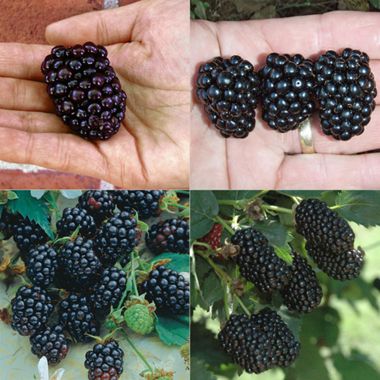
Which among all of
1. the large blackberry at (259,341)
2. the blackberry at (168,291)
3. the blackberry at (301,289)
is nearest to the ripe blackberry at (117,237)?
the blackberry at (168,291)

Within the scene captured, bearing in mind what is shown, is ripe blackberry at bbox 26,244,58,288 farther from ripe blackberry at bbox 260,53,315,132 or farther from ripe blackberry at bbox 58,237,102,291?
ripe blackberry at bbox 260,53,315,132

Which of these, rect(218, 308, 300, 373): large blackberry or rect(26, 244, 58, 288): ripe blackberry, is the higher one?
rect(26, 244, 58, 288): ripe blackberry

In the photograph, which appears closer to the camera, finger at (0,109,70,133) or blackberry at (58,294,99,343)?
finger at (0,109,70,133)

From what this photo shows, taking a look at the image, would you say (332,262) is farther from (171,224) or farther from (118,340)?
(118,340)

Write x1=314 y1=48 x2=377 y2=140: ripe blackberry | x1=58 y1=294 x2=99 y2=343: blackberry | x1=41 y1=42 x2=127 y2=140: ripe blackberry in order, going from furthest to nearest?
x1=58 y1=294 x2=99 y2=343: blackberry → x1=314 y1=48 x2=377 y2=140: ripe blackberry → x1=41 y1=42 x2=127 y2=140: ripe blackberry

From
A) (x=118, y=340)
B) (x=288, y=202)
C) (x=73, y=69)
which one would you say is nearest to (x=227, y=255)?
(x=288, y=202)

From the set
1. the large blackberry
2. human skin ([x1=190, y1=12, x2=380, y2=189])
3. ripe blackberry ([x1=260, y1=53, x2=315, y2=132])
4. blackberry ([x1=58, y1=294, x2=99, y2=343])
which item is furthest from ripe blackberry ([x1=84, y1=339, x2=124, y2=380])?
ripe blackberry ([x1=260, y1=53, x2=315, y2=132])

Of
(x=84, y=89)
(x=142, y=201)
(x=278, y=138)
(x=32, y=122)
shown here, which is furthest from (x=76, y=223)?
(x=278, y=138)
